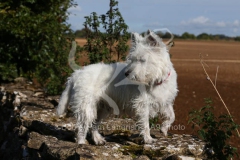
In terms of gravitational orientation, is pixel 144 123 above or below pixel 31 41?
below

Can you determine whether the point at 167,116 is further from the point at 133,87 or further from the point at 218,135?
the point at 218,135

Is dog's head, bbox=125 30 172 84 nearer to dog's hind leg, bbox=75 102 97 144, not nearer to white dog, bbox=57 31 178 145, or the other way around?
white dog, bbox=57 31 178 145

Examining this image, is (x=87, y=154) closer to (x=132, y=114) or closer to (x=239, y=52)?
(x=132, y=114)

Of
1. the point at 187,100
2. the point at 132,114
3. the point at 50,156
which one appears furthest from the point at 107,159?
the point at 187,100

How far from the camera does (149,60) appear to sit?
5461 mm

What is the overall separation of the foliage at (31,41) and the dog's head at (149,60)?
5.82 metres

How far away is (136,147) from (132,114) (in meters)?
0.61

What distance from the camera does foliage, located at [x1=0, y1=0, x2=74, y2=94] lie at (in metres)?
11.6

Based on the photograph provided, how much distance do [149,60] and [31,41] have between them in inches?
279

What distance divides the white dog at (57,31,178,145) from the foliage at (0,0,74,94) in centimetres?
549

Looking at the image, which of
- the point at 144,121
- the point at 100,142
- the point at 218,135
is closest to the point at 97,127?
the point at 100,142

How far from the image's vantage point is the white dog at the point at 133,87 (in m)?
5.47

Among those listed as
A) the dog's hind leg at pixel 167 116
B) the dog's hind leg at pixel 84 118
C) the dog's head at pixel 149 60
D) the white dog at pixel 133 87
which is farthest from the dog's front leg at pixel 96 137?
the dog's head at pixel 149 60

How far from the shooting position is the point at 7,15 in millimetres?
12055
